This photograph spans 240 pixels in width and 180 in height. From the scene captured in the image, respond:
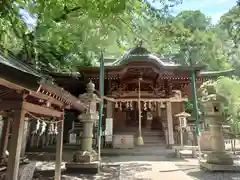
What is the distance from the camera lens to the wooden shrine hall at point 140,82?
10.5 meters

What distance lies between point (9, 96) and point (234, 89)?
33.4 feet

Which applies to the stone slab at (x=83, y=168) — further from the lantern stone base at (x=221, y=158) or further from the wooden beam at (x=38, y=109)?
the lantern stone base at (x=221, y=158)

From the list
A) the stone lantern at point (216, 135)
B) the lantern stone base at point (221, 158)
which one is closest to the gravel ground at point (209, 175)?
the stone lantern at point (216, 135)

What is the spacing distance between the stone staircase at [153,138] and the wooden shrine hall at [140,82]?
1.54ft

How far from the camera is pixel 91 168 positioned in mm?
5828

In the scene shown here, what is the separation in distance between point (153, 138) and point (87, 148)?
6.05 meters

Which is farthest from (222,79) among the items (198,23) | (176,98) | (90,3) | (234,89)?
(198,23)

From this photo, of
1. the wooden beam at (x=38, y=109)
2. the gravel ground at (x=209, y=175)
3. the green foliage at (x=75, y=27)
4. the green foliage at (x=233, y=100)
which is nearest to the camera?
the wooden beam at (x=38, y=109)

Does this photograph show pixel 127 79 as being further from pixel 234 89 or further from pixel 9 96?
pixel 9 96

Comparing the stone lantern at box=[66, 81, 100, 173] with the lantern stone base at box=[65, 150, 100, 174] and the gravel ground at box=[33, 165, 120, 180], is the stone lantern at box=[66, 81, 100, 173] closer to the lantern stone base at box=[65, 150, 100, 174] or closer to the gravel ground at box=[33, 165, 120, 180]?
the lantern stone base at box=[65, 150, 100, 174]

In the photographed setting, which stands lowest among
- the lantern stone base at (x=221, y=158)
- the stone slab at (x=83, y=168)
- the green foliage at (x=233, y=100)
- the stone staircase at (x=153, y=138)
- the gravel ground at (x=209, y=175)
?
the gravel ground at (x=209, y=175)

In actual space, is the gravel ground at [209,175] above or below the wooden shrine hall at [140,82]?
below

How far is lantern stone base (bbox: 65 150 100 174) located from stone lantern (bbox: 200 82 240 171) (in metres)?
3.49

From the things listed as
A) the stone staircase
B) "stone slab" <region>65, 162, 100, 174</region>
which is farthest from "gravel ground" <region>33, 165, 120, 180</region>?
the stone staircase
